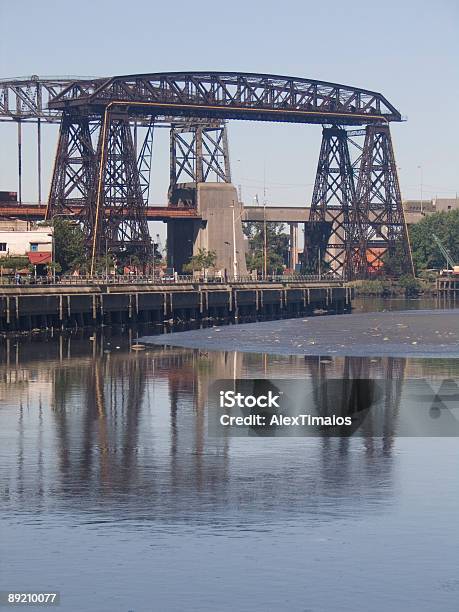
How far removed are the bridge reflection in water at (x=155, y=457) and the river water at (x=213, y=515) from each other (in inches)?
3.8

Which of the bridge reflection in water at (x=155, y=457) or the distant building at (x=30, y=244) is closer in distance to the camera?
the bridge reflection in water at (x=155, y=457)

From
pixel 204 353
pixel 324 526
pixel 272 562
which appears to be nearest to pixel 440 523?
pixel 324 526

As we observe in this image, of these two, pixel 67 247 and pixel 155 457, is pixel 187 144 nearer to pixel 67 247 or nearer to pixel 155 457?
pixel 67 247

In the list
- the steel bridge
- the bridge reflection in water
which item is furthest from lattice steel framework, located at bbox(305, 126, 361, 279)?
the bridge reflection in water

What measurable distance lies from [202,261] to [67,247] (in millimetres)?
26752

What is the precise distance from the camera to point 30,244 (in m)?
138

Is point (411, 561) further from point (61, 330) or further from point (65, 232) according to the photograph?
point (65, 232)

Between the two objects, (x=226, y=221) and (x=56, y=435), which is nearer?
(x=56, y=435)

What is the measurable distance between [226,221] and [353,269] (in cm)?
2068

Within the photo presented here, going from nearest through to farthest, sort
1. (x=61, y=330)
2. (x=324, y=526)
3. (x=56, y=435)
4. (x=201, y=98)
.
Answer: (x=324, y=526)
(x=56, y=435)
(x=61, y=330)
(x=201, y=98)

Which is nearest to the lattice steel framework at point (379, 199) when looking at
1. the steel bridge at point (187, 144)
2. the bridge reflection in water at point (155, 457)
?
the steel bridge at point (187, 144)

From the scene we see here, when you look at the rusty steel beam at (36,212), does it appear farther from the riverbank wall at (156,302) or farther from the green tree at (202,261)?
the riverbank wall at (156,302)

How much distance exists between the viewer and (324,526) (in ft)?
112

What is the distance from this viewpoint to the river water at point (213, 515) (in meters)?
29.4
